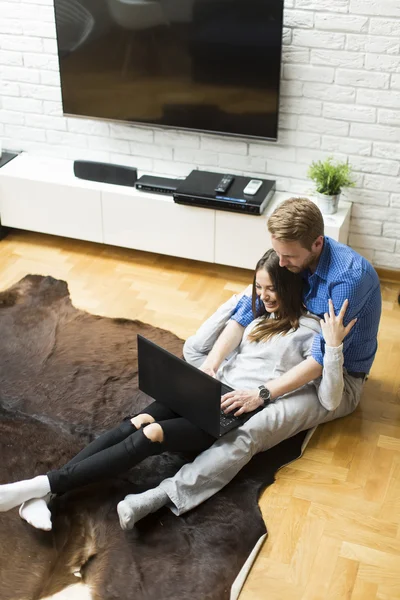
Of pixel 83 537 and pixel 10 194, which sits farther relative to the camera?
pixel 10 194

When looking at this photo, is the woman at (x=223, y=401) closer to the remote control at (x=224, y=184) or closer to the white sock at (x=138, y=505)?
the white sock at (x=138, y=505)

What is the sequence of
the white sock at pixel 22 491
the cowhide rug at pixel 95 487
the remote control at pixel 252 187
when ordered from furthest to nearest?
1. the remote control at pixel 252 187
2. the white sock at pixel 22 491
3. the cowhide rug at pixel 95 487

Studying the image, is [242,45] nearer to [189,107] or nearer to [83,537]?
[189,107]

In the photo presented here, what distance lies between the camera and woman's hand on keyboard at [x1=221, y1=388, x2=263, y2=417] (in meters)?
2.60

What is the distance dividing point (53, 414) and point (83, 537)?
2.13 ft

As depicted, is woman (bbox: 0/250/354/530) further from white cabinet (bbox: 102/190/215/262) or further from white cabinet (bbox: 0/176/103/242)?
white cabinet (bbox: 0/176/103/242)

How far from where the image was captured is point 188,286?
3.80 metres

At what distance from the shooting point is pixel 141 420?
255cm

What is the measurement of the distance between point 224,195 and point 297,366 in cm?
127

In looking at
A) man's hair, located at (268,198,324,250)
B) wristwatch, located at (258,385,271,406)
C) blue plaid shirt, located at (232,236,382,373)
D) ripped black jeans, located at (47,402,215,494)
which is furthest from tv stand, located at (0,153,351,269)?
ripped black jeans, located at (47,402,215,494)

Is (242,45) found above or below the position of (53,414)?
above

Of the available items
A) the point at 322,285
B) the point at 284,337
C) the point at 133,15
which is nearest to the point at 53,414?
the point at 284,337

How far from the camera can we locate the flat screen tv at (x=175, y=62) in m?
3.46

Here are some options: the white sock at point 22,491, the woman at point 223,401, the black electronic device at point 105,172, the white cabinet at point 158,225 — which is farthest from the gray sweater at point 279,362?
the black electronic device at point 105,172
